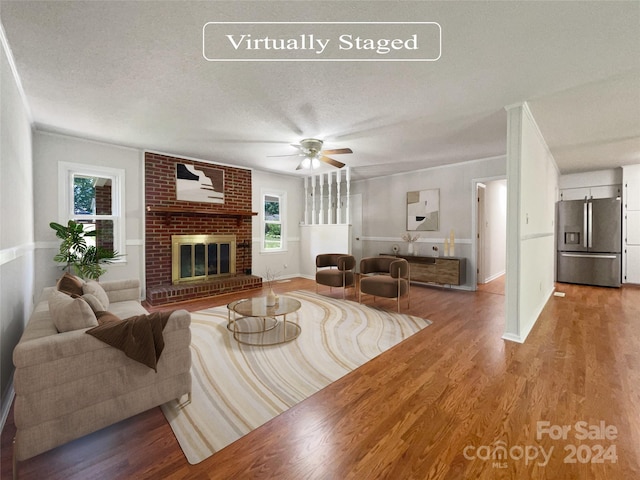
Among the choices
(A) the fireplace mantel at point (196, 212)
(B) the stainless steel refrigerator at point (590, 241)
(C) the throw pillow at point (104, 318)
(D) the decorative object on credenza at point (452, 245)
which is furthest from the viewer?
(D) the decorative object on credenza at point (452, 245)

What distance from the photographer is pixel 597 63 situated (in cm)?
220

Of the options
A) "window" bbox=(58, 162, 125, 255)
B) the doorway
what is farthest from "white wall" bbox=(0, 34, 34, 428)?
the doorway

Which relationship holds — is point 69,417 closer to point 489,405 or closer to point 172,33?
point 172,33

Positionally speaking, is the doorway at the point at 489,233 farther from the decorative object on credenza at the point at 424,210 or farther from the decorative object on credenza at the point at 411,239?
the decorative object on credenza at the point at 411,239

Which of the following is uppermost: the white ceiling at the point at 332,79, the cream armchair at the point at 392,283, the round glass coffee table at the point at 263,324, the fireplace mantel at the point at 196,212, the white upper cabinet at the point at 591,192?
the white ceiling at the point at 332,79

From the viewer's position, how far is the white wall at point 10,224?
6.40ft

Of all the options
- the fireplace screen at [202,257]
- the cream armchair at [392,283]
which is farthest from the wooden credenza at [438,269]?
the fireplace screen at [202,257]

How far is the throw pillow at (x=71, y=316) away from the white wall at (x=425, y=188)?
575 cm

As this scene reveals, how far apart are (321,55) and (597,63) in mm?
2172

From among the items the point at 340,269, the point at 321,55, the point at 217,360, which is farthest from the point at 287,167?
the point at 217,360

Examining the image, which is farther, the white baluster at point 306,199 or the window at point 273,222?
the white baluster at point 306,199

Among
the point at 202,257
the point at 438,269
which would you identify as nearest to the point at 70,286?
the point at 202,257

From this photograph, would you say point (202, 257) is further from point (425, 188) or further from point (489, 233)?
point (489, 233)

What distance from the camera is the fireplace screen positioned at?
5.11 m
